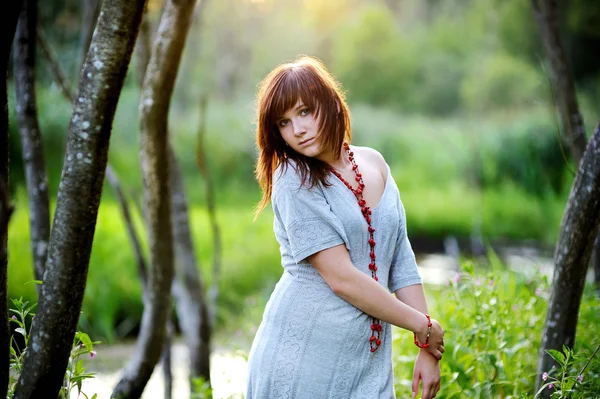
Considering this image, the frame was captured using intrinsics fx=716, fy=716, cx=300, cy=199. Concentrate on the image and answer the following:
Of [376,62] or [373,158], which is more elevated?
[376,62]

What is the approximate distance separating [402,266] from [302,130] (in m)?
0.42

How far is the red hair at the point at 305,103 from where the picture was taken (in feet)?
5.48

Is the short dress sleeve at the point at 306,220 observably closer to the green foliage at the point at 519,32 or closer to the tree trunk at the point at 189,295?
the tree trunk at the point at 189,295

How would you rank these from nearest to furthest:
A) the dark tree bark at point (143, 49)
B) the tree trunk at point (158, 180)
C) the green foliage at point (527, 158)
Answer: the tree trunk at point (158, 180) < the dark tree bark at point (143, 49) < the green foliage at point (527, 158)

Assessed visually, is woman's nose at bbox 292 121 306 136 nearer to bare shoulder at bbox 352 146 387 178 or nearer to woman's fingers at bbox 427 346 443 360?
bare shoulder at bbox 352 146 387 178

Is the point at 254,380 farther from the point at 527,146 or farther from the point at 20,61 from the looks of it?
the point at 527,146

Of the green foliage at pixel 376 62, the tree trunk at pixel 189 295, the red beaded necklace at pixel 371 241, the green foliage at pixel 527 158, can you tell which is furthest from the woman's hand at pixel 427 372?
the green foliage at pixel 376 62

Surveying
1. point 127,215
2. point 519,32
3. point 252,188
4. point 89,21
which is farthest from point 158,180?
point 519,32

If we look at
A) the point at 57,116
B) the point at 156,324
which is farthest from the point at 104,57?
the point at 57,116

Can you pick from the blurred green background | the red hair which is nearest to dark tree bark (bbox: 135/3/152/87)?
the blurred green background

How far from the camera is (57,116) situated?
7.11 m

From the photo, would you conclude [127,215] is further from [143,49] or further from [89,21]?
[89,21]

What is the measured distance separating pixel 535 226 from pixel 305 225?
8720mm

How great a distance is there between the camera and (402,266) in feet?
5.82
